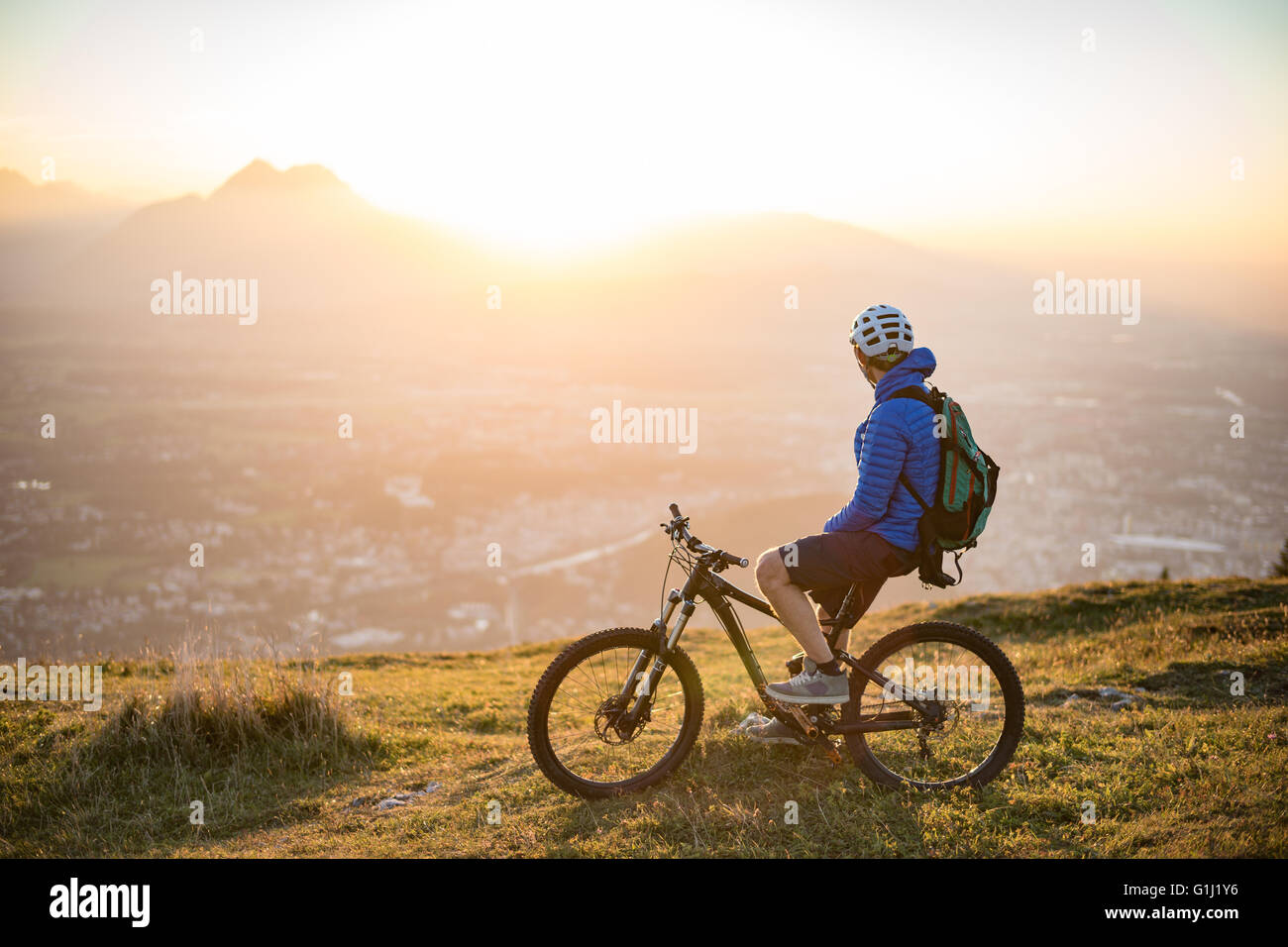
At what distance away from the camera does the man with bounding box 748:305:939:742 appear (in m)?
4.32

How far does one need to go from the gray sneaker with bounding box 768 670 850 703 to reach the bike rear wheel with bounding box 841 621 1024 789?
0.12m

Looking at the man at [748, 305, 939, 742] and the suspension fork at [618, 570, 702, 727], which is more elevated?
the man at [748, 305, 939, 742]

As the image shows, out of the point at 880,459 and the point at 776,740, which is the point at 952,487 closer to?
the point at 880,459

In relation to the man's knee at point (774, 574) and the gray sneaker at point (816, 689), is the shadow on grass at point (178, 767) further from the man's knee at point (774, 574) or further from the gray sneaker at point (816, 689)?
the man's knee at point (774, 574)

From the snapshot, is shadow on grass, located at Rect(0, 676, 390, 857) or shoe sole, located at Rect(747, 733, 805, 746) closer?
shoe sole, located at Rect(747, 733, 805, 746)

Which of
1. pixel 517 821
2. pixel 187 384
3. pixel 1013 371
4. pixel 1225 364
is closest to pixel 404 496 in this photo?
pixel 187 384

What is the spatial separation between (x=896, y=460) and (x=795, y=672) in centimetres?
174

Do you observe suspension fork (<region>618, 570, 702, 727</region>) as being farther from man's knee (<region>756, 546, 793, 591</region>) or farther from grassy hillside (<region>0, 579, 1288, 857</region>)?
grassy hillside (<region>0, 579, 1288, 857</region>)

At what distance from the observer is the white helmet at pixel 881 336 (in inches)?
176

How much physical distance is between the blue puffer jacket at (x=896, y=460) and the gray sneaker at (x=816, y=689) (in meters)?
1.03

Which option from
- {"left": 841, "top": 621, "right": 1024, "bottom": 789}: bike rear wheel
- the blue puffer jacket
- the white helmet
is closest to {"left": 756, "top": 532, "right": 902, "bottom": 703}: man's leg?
the blue puffer jacket

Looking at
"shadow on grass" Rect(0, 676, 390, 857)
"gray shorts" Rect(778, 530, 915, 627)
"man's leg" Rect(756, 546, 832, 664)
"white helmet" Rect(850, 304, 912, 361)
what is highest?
"white helmet" Rect(850, 304, 912, 361)

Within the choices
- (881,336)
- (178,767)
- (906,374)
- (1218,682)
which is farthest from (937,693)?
(178,767)

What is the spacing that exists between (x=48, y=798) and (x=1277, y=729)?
974 cm
